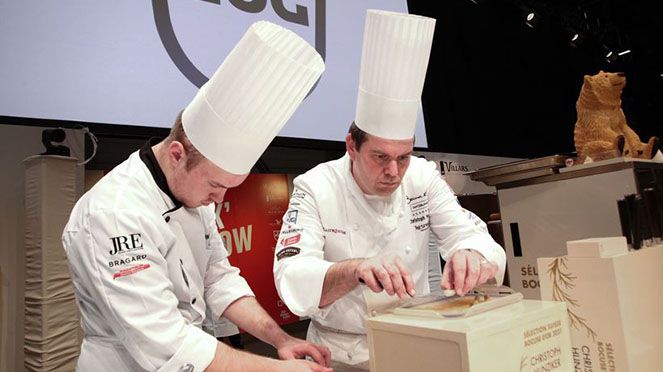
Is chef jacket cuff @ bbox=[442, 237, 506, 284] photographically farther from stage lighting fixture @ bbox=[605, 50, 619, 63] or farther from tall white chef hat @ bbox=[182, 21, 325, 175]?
stage lighting fixture @ bbox=[605, 50, 619, 63]

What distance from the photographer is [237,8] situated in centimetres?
233

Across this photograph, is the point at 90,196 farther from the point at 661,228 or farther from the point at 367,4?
the point at 367,4

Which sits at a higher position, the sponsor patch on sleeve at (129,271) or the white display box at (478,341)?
the sponsor patch on sleeve at (129,271)

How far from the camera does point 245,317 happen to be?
1426mm

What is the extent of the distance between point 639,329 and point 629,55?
6.25 meters

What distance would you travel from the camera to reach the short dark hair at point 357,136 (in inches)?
60.2

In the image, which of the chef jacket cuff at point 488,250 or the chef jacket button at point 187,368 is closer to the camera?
the chef jacket button at point 187,368

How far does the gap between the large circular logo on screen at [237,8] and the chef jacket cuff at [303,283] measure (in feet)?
4.05

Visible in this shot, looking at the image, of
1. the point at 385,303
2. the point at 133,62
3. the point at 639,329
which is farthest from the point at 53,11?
the point at 639,329

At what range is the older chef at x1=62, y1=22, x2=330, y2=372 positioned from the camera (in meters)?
0.98

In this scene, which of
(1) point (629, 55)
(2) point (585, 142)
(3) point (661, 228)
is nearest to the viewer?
(3) point (661, 228)

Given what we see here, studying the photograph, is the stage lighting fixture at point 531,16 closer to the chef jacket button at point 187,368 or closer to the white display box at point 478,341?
the white display box at point 478,341

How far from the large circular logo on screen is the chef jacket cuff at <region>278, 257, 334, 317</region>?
1235mm

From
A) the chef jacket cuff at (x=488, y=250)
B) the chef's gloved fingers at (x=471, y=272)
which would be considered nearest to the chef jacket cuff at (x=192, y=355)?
the chef's gloved fingers at (x=471, y=272)
